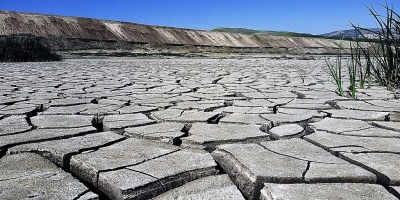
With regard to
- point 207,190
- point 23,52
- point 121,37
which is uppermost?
point 121,37

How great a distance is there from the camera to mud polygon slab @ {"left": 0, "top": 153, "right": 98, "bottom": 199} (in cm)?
104

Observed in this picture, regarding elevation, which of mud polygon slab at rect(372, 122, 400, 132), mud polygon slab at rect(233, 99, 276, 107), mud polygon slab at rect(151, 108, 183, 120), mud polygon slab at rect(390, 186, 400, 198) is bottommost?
mud polygon slab at rect(390, 186, 400, 198)

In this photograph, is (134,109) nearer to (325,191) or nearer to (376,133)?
(376,133)

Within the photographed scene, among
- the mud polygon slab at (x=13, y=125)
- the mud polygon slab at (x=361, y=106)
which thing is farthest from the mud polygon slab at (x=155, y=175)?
the mud polygon slab at (x=361, y=106)

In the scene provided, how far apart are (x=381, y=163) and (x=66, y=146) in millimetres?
1190

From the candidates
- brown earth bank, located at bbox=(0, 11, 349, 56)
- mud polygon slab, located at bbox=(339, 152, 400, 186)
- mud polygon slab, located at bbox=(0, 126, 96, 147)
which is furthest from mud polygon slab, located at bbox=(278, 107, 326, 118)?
brown earth bank, located at bbox=(0, 11, 349, 56)

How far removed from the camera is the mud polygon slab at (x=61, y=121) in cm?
193

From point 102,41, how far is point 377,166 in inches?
907

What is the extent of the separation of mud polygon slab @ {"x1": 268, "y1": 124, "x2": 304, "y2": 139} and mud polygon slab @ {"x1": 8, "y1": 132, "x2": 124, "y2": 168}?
0.70m

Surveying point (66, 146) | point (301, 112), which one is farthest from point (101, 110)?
point (301, 112)

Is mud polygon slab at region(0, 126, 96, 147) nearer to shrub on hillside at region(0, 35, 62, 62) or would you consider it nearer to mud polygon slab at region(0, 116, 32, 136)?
mud polygon slab at region(0, 116, 32, 136)

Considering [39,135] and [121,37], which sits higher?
[121,37]

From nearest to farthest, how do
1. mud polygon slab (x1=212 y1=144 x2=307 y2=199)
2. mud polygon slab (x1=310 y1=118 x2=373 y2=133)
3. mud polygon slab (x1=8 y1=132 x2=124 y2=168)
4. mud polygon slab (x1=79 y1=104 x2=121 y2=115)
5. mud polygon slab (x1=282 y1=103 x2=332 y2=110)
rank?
1. mud polygon slab (x1=212 y1=144 x2=307 y2=199)
2. mud polygon slab (x1=8 y1=132 x2=124 y2=168)
3. mud polygon slab (x1=310 y1=118 x2=373 y2=133)
4. mud polygon slab (x1=79 y1=104 x2=121 y2=115)
5. mud polygon slab (x1=282 y1=103 x2=332 y2=110)

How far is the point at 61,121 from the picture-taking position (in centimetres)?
204
